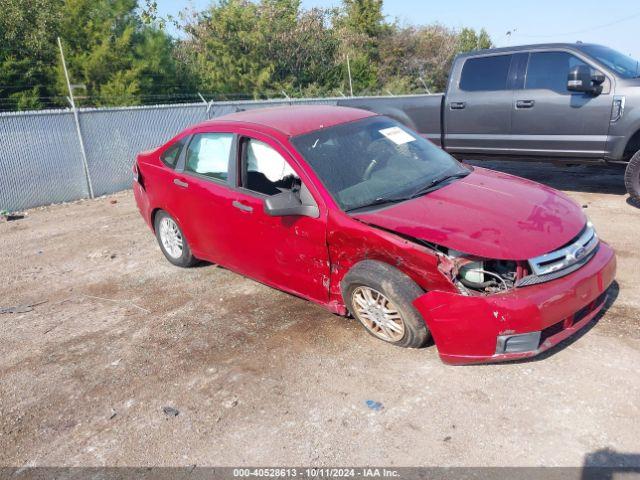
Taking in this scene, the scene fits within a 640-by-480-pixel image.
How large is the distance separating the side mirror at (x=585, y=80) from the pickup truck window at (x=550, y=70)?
0.97 feet

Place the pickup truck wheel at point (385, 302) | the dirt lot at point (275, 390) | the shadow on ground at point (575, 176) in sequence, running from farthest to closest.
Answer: the shadow on ground at point (575, 176)
the pickup truck wheel at point (385, 302)
the dirt lot at point (275, 390)

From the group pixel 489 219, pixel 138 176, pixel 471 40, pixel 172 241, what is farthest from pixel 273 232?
pixel 471 40

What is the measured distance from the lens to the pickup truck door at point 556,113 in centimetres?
692

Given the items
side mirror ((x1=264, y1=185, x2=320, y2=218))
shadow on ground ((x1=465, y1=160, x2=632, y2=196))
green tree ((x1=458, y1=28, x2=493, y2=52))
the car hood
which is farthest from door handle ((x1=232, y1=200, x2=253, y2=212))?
green tree ((x1=458, y1=28, x2=493, y2=52))

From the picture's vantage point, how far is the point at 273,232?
169 inches

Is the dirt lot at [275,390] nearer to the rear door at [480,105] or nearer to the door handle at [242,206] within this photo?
the door handle at [242,206]

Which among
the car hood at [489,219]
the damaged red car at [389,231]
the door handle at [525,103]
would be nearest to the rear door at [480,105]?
the door handle at [525,103]

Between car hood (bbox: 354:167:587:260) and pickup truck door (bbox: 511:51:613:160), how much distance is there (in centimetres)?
331

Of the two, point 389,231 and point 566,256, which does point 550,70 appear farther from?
point 389,231

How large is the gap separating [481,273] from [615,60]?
5315mm

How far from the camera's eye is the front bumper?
10.5 ft

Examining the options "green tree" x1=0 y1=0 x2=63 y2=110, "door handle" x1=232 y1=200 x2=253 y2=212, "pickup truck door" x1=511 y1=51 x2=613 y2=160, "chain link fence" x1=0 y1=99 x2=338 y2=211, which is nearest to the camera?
"door handle" x1=232 y1=200 x2=253 y2=212

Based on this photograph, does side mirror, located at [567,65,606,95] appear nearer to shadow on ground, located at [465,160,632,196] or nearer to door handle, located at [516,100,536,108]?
door handle, located at [516,100,536,108]

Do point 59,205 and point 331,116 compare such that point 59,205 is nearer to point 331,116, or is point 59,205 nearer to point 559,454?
point 331,116
